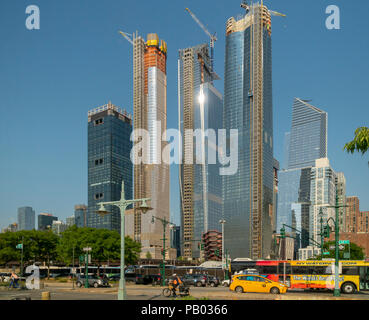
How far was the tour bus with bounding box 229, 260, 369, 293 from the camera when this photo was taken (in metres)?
40.8

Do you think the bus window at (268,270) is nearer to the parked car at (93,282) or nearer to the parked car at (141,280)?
the parked car at (141,280)

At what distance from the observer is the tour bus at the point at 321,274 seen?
40750 mm

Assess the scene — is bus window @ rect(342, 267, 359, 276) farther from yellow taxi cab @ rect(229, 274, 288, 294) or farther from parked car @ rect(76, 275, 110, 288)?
parked car @ rect(76, 275, 110, 288)

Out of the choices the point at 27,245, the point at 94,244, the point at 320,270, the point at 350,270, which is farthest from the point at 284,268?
the point at 27,245

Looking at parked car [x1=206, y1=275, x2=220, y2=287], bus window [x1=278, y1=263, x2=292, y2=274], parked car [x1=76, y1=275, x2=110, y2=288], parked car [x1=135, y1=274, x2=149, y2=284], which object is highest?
bus window [x1=278, y1=263, x2=292, y2=274]

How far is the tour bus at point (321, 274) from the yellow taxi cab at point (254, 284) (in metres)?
7.39

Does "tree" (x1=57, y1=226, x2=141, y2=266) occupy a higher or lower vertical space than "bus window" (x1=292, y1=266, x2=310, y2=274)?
lower

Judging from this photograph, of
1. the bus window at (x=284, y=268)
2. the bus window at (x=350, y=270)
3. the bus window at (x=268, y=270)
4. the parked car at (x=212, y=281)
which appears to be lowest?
the parked car at (x=212, y=281)

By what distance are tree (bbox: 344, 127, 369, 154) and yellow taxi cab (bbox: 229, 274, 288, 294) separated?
22.6 m

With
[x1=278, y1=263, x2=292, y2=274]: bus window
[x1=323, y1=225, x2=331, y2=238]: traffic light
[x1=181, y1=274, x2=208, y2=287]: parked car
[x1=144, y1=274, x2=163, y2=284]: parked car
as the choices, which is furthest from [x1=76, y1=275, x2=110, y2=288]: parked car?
[x1=323, y1=225, x2=331, y2=238]: traffic light

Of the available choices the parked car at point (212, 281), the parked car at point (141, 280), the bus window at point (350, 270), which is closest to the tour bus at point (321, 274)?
the bus window at point (350, 270)

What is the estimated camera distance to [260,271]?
160 ft

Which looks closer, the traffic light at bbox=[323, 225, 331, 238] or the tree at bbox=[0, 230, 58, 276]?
the traffic light at bbox=[323, 225, 331, 238]
